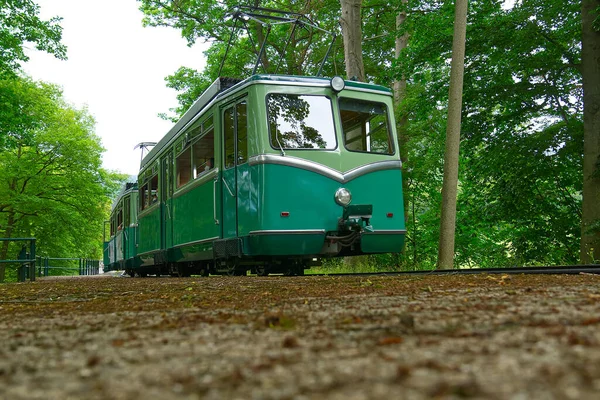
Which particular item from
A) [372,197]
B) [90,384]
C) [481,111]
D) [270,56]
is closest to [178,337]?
[90,384]

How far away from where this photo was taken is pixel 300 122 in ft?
30.9

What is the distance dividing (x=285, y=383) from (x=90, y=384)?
444 millimetres

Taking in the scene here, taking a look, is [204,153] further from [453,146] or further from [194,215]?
[453,146]

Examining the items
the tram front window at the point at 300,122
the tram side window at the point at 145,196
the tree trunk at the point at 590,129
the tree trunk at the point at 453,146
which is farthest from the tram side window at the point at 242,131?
the tree trunk at the point at 590,129

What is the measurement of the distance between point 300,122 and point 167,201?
475 cm

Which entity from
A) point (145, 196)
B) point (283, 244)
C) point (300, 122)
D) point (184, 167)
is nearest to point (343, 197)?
point (283, 244)

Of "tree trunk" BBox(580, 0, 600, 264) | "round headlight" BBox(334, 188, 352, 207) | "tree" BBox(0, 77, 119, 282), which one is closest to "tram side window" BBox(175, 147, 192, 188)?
"round headlight" BBox(334, 188, 352, 207)

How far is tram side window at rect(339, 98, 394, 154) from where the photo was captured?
9.70 m

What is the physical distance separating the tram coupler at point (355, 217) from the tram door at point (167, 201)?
4740mm

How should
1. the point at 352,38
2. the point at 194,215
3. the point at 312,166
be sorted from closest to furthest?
the point at 312,166
the point at 194,215
the point at 352,38

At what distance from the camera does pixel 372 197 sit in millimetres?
9570

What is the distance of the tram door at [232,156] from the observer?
952 cm

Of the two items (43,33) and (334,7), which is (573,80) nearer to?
(334,7)

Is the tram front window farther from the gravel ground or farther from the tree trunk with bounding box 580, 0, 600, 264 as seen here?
the tree trunk with bounding box 580, 0, 600, 264
